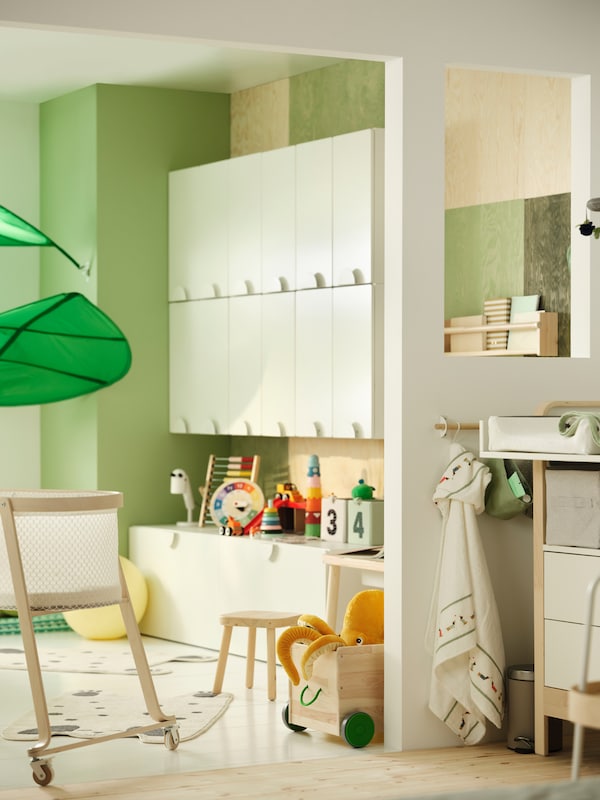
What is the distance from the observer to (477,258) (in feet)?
18.6

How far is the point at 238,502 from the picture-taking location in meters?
6.47

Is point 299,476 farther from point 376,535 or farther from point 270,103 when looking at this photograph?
point 270,103

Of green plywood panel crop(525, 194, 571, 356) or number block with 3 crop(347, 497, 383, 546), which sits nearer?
green plywood panel crop(525, 194, 571, 356)

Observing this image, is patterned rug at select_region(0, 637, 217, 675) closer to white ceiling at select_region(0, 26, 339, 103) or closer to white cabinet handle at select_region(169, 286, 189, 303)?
white cabinet handle at select_region(169, 286, 189, 303)

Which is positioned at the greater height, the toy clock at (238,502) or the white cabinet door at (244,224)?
the white cabinet door at (244,224)

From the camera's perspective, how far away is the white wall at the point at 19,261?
24.1 ft

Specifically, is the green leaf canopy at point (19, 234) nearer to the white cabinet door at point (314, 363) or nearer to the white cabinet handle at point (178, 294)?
the white cabinet handle at point (178, 294)

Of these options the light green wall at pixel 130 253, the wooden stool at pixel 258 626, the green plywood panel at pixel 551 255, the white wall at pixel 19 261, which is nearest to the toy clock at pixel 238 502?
the light green wall at pixel 130 253

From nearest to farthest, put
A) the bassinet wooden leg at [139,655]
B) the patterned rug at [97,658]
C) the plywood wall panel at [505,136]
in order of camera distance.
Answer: the bassinet wooden leg at [139,655] < the plywood wall panel at [505,136] < the patterned rug at [97,658]

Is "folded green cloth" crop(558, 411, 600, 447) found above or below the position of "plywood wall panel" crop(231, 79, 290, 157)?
below

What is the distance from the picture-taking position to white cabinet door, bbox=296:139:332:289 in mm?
6039

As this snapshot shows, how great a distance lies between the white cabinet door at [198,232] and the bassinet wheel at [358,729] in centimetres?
280

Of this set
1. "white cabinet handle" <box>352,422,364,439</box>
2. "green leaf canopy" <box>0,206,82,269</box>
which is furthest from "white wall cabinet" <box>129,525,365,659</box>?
"green leaf canopy" <box>0,206,82,269</box>

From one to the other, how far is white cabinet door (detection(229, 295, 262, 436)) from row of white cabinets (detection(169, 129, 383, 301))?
91 mm
